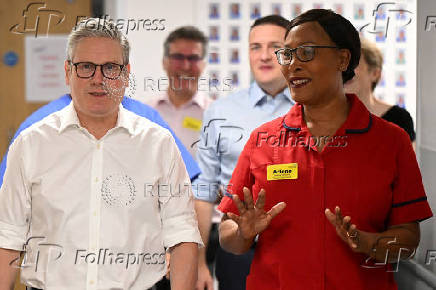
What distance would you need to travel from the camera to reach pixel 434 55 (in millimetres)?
2146

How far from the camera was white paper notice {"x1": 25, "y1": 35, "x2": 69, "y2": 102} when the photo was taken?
3.31 m

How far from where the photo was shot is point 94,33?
1.86 meters

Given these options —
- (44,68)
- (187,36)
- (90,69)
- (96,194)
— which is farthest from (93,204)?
(44,68)

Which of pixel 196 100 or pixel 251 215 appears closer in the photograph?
pixel 251 215

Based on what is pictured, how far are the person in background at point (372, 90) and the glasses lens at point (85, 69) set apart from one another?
996 millimetres

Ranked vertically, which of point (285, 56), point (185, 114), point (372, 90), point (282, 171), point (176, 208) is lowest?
point (176, 208)

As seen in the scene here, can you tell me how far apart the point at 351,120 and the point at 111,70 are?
75 centimetres

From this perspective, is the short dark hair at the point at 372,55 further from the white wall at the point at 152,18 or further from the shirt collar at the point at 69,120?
the shirt collar at the point at 69,120

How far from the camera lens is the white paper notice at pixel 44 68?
10.9ft

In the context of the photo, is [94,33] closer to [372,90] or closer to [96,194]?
[96,194]

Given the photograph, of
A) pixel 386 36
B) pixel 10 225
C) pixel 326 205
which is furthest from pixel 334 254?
pixel 386 36

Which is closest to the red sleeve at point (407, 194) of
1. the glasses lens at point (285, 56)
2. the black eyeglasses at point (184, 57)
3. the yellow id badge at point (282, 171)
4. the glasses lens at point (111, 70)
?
the yellow id badge at point (282, 171)

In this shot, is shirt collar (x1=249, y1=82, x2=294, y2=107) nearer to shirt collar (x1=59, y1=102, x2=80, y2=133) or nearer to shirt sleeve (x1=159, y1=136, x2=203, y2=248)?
shirt sleeve (x1=159, y1=136, x2=203, y2=248)

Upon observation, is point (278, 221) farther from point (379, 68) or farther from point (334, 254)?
point (379, 68)
